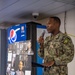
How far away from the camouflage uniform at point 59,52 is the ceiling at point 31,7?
2.47ft

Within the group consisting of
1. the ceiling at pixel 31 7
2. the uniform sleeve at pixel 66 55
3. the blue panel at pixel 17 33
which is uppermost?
the ceiling at pixel 31 7

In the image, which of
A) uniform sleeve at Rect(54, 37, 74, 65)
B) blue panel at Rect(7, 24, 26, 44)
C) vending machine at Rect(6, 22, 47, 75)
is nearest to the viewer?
uniform sleeve at Rect(54, 37, 74, 65)

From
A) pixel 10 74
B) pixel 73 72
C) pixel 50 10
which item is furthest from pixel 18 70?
pixel 50 10

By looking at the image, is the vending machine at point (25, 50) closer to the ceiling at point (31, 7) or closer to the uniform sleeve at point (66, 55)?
the ceiling at point (31, 7)

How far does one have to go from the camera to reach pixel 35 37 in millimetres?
3027

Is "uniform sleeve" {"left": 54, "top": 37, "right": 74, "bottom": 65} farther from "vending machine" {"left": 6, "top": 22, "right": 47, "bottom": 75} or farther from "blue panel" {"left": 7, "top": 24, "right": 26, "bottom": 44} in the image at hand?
"blue panel" {"left": 7, "top": 24, "right": 26, "bottom": 44}

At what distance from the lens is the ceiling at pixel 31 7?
2703mm

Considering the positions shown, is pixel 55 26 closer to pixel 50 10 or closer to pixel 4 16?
pixel 50 10

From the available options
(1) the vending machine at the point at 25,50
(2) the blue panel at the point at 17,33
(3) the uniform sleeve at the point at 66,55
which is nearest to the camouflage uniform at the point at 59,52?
(3) the uniform sleeve at the point at 66,55

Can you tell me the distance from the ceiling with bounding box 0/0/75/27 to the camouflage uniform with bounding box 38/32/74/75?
2.47 feet

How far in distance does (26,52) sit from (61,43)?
38.6 inches

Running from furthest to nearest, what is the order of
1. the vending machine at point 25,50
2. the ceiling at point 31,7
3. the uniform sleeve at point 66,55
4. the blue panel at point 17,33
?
the blue panel at point 17,33 < the vending machine at point 25,50 < the ceiling at point 31,7 < the uniform sleeve at point 66,55

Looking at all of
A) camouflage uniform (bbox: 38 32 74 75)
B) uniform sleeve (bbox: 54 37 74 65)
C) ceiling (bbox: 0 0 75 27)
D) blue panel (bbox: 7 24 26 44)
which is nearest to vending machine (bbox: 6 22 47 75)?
blue panel (bbox: 7 24 26 44)

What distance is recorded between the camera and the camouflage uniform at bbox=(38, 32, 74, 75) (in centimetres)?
201
